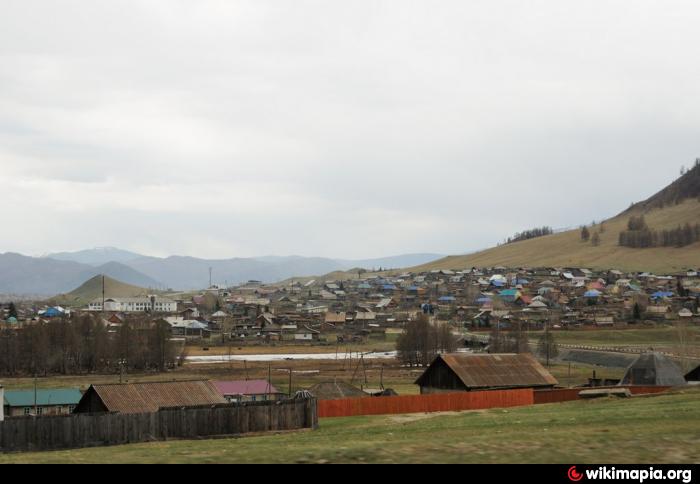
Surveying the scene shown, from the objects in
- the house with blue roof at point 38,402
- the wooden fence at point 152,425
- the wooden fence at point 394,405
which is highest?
the wooden fence at point 152,425

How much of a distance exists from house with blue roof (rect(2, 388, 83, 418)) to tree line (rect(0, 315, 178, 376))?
1643 inches

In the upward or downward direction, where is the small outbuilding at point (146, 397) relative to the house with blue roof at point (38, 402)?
upward

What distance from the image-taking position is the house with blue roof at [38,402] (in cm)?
6141

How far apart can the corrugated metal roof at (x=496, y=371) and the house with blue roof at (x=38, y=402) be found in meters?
27.7

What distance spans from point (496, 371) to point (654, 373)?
11.4 m

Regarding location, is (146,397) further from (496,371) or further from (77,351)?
(77,351)

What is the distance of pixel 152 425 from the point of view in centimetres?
3641

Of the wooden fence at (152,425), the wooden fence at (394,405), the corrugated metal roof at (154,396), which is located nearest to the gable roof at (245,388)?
the wooden fence at (394,405)

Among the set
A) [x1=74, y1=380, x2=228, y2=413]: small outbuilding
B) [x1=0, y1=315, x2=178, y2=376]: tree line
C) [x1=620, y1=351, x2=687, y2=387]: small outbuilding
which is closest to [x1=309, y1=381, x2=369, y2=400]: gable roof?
[x1=74, y1=380, x2=228, y2=413]: small outbuilding

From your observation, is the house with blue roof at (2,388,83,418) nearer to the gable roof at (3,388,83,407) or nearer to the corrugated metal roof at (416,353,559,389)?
the gable roof at (3,388,83,407)

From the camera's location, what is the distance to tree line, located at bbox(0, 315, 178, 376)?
107 m
